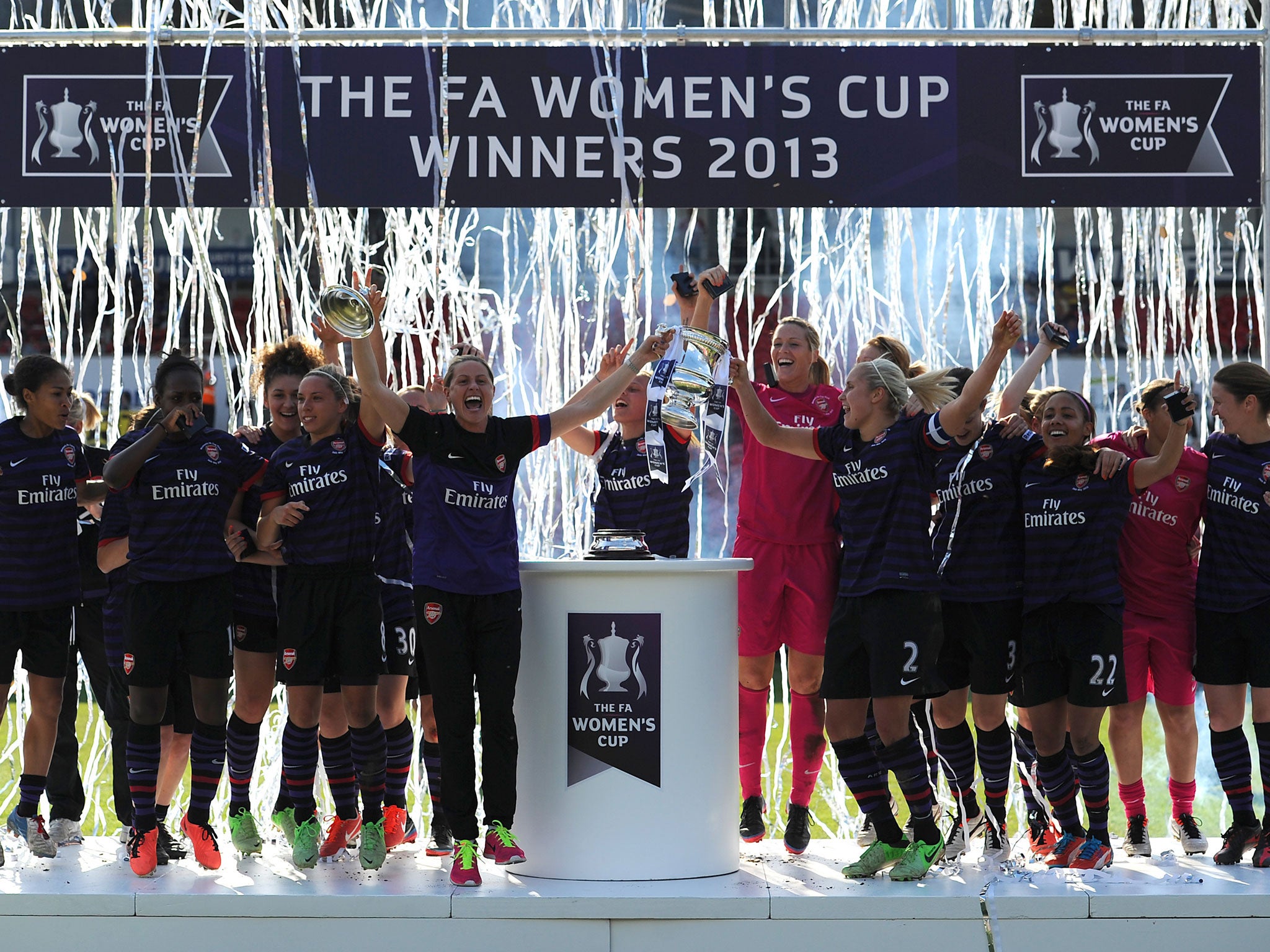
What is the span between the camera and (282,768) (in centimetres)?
352

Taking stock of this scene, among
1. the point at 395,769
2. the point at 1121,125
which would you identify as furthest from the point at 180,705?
the point at 1121,125

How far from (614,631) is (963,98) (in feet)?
6.53

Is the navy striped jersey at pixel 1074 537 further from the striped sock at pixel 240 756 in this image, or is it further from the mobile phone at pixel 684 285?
the striped sock at pixel 240 756

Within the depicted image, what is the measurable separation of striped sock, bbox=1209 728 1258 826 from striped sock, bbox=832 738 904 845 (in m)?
0.92

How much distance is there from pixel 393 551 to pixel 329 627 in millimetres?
371

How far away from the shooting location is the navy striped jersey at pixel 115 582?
358cm

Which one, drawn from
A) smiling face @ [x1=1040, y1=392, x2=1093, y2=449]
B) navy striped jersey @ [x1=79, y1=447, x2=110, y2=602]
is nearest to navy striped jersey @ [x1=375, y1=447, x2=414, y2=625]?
navy striped jersey @ [x1=79, y1=447, x2=110, y2=602]

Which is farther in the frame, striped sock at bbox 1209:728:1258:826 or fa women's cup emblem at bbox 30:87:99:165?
fa women's cup emblem at bbox 30:87:99:165

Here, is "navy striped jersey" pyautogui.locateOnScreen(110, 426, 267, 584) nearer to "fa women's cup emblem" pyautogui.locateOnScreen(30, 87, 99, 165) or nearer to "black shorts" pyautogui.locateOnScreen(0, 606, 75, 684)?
"black shorts" pyautogui.locateOnScreen(0, 606, 75, 684)

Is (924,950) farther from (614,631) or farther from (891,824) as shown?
(614,631)

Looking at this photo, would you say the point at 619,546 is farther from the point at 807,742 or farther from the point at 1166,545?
the point at 1166,545

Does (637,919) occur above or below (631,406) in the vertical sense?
below

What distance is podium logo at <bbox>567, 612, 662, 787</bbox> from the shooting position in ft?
10.7

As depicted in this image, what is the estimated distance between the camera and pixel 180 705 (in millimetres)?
3570
